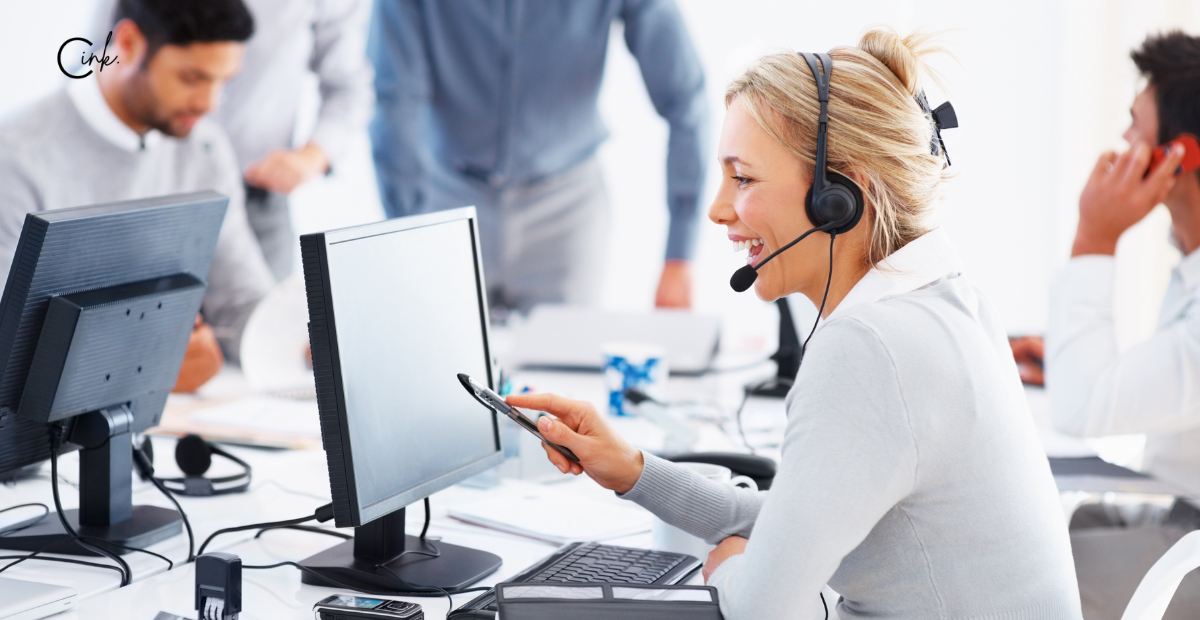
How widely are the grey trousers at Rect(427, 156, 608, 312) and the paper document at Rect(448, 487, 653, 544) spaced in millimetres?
1893

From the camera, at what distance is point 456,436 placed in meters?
1.18

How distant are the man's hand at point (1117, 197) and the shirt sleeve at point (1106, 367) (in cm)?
4

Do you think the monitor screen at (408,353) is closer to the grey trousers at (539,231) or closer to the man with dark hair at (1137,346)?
the man with dark hair at (1137,346)

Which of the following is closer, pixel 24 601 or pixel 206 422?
pixel 24 601

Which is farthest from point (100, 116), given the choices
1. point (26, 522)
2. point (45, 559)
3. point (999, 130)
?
point (999, 130)

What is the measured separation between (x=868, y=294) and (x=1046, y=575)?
0.30 m

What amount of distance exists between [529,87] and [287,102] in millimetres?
842

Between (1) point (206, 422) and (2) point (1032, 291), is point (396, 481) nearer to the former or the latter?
(1) point (206, 422)

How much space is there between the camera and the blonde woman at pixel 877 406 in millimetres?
816

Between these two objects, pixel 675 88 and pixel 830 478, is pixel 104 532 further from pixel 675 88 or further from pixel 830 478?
pixel 675 88

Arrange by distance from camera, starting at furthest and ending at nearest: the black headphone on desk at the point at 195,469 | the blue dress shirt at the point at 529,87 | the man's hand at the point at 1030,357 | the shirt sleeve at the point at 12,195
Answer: the blue dress shirt at the point at 529,87 < the man's hand at the point at 1030,357 < the shirt sleeve at the point at 12,195 < the black headphone on desk at the point at 195,469

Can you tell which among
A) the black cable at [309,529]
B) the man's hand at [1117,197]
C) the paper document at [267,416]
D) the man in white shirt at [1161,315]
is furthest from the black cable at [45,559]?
the man's hand at [1117,197]

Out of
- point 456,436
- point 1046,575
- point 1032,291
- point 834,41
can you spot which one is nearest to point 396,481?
point 456,436

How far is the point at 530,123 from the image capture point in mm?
3254
